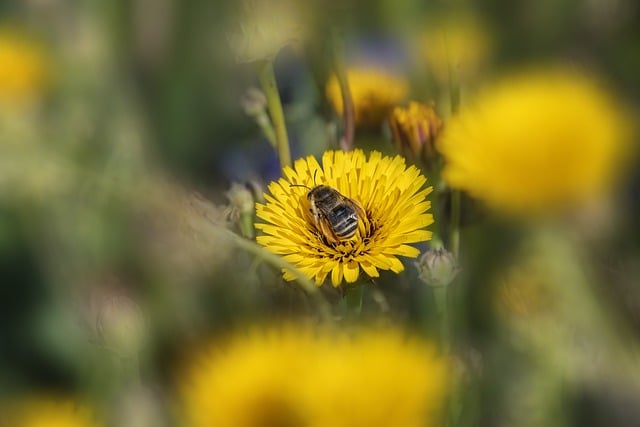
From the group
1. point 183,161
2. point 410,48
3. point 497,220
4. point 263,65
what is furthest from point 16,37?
point 263,65

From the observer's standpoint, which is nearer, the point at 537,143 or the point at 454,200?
the point at 454,200

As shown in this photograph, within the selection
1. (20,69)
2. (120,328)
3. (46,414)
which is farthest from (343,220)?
(20,69)

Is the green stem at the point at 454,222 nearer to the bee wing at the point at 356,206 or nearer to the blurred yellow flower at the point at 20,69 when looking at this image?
the bee wing at the point at 356,206

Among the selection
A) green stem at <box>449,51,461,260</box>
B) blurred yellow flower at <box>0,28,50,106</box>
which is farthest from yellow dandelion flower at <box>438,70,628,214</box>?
blurred yellow flower at <box>0,28,50,106</box>

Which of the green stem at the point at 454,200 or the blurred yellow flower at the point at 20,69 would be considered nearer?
the green stem at the point at 454,200

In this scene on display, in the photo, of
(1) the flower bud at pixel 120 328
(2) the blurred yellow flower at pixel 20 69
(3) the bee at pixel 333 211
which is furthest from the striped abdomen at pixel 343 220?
(2) the blurred yellow flower at pixel 20 69

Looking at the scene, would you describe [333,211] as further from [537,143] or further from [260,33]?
[537,143]
